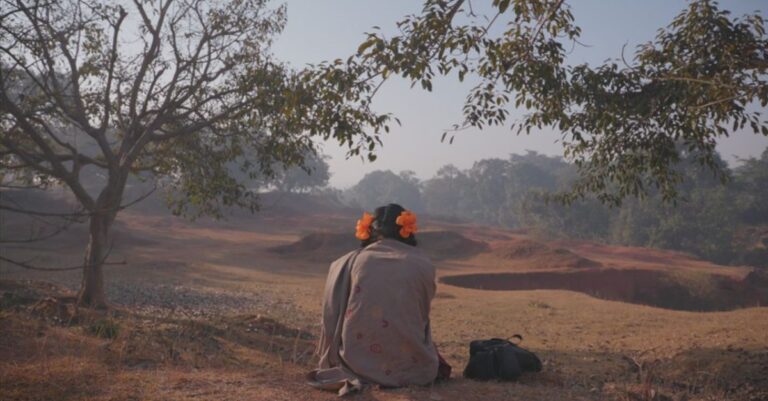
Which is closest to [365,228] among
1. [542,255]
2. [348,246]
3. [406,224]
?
[406,224]

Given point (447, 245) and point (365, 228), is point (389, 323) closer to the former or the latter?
point (365, 228)

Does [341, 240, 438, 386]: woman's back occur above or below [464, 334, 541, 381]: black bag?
above

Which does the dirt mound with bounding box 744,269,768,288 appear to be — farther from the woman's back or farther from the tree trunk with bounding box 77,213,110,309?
the woman's back

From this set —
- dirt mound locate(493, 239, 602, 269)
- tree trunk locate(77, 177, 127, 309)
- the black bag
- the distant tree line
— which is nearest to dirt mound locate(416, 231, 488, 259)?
dirt mound locate(493, 239, 602, 269)

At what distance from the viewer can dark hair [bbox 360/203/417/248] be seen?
14.7 ft

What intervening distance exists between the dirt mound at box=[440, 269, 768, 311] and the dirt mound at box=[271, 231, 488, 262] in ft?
20.9

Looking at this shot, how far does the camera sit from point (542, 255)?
26.7 m

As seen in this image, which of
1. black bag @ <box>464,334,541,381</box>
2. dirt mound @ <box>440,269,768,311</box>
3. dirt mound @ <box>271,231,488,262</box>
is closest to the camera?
black bag @ <box>464,334,541,381</box>

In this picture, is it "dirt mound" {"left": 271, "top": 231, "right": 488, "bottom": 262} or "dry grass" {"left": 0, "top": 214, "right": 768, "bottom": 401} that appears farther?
"dirt mound" {"left": 271, "top": 231, "right": 488, "bottom": 262}

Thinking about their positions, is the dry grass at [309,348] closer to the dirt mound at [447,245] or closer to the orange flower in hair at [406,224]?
the orange flower in hair at [406,224]

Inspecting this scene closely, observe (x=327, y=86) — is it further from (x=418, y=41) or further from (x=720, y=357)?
(x=720, y=357)

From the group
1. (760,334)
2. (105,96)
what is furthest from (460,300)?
(105,96)

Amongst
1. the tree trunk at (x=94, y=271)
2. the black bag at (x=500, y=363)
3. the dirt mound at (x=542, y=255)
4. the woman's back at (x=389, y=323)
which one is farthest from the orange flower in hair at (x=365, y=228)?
the dirt mound at (x=542, y=255)

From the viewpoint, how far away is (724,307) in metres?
20.5
